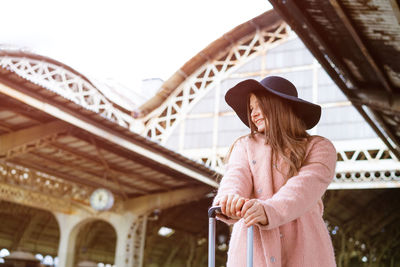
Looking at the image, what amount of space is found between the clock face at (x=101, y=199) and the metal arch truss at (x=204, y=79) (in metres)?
6.19

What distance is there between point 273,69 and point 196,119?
12.5 ft

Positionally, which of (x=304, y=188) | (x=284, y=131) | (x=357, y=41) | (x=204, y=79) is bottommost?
(x=304, y=188)

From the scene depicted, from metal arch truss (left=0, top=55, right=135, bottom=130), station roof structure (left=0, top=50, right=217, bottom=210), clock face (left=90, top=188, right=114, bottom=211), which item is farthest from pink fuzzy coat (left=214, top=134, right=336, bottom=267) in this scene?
metal arch truss (left=0, top=55, right=135, bottom=130)

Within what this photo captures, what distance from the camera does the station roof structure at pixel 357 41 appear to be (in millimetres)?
7414

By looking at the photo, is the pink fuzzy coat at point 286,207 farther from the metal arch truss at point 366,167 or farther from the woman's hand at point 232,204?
the metal arch truss at point 366,167

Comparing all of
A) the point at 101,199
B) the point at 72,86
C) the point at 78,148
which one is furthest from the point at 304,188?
the point at 72,86

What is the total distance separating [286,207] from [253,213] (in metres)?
0.15

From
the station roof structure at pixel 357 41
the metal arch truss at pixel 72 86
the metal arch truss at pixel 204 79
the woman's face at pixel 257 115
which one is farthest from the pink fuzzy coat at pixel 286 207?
the metal arch truss at pixel 72 86

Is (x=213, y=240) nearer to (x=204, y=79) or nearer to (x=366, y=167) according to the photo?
(x=366, y=167)

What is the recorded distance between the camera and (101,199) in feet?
55.4

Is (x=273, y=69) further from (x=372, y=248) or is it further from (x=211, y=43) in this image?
(x=372, y=248)

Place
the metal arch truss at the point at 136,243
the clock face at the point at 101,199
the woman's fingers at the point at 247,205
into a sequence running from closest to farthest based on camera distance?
the woman's fingers at the point at 247,205 < the clock face at the point at 101,199 < the metal arch truss at the point at 136,243

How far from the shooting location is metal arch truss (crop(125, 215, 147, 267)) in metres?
18.8

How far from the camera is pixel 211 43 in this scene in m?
23.2
